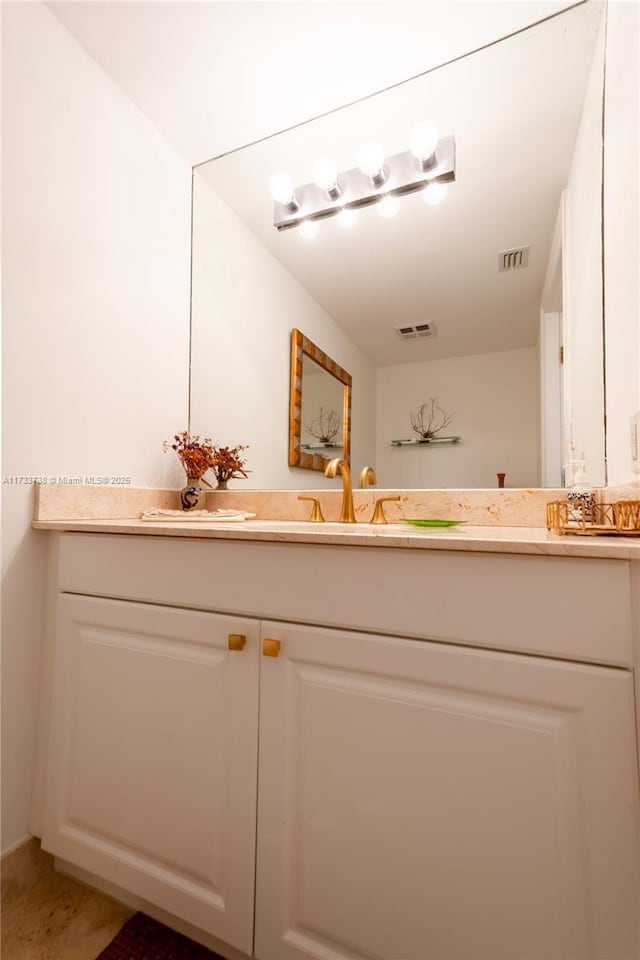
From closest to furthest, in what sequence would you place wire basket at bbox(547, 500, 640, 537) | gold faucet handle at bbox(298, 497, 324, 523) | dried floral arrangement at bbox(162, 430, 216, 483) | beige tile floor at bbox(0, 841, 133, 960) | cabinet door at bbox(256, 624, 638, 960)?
cabinet door at bbox(256, 624, 638, 960)
wire basket at bbox(547, 500, 640, 537)
beige tile floor at bbox(0, 841, 133, 960)
gold faucet handle at bbox(298, 497, 324, 523)
dried floral arrangement at bbox(162, 430, 216, 483)

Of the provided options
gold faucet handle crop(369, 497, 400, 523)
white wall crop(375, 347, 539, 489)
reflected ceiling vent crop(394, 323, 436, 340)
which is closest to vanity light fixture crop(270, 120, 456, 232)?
reflected ceiling vent crop(394, 323, 436, 340)

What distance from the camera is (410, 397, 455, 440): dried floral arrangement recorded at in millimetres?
1314

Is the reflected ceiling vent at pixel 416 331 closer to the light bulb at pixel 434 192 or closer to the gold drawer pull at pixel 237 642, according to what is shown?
the light bulb at pixel 434 192

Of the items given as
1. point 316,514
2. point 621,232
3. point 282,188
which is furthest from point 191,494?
point 621,232

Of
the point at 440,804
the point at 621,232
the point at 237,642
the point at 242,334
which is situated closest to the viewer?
the point at 440,804

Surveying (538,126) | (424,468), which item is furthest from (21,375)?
(538,126)

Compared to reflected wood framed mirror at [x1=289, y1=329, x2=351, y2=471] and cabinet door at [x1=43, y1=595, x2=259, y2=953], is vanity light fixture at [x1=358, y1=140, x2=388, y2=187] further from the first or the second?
cabinet door at [x1=43, y1=595, x2=259, y2=953]

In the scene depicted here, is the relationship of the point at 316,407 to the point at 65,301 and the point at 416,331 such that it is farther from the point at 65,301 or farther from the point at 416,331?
the point at 65,301

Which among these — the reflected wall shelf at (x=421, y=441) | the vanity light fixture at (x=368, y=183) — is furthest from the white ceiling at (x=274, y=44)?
the reflected wall shelf at (x=421, y=441)

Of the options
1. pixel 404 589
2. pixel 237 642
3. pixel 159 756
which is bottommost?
pixel 159 756

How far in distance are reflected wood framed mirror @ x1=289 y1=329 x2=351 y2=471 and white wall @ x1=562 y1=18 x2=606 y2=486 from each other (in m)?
0.65

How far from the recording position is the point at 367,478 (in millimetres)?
1379

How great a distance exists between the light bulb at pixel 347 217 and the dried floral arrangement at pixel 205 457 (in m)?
0.84

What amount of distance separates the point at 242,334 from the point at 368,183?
66 cm
